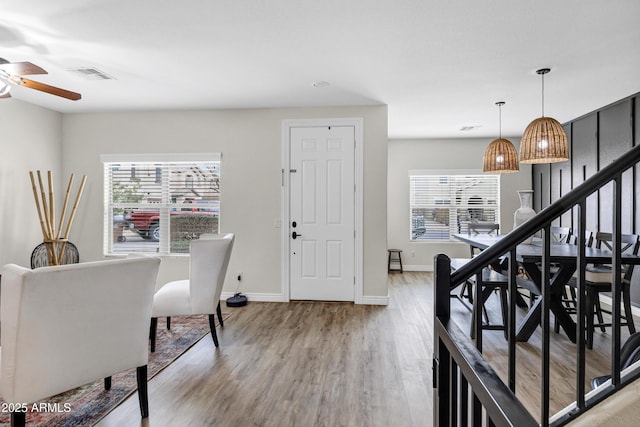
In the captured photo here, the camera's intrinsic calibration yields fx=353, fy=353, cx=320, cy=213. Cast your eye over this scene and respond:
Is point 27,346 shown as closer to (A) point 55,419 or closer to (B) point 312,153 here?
(A) point 55,419

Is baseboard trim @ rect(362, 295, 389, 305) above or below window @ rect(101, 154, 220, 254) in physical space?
below

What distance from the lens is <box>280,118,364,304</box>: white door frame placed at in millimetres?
4363

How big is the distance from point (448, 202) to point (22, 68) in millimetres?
6229

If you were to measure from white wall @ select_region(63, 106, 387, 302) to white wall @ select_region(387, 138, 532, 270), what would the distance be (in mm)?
2477

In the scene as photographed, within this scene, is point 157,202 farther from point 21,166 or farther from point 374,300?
point 374,300

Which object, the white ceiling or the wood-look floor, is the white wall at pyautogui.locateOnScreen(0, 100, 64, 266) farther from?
the wood-look floor

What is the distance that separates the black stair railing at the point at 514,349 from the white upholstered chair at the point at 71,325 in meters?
1.61

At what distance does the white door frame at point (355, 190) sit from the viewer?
4363 mm

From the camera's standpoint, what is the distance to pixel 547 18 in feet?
7.75

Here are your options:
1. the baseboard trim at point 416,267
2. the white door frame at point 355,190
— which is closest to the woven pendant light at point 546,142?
the white door frame at point 355,190

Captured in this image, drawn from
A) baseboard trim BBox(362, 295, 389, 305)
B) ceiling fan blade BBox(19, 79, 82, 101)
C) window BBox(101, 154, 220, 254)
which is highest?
ceiling fan blade BBox(19, 79, 82, 101)

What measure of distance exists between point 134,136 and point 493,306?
5.12 metres

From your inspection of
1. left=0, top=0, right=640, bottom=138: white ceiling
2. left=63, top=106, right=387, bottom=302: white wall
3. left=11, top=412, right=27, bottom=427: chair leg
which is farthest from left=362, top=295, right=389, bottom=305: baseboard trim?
left=11, top=412, right=27, bottom=427: chair leg

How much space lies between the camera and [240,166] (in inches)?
180
